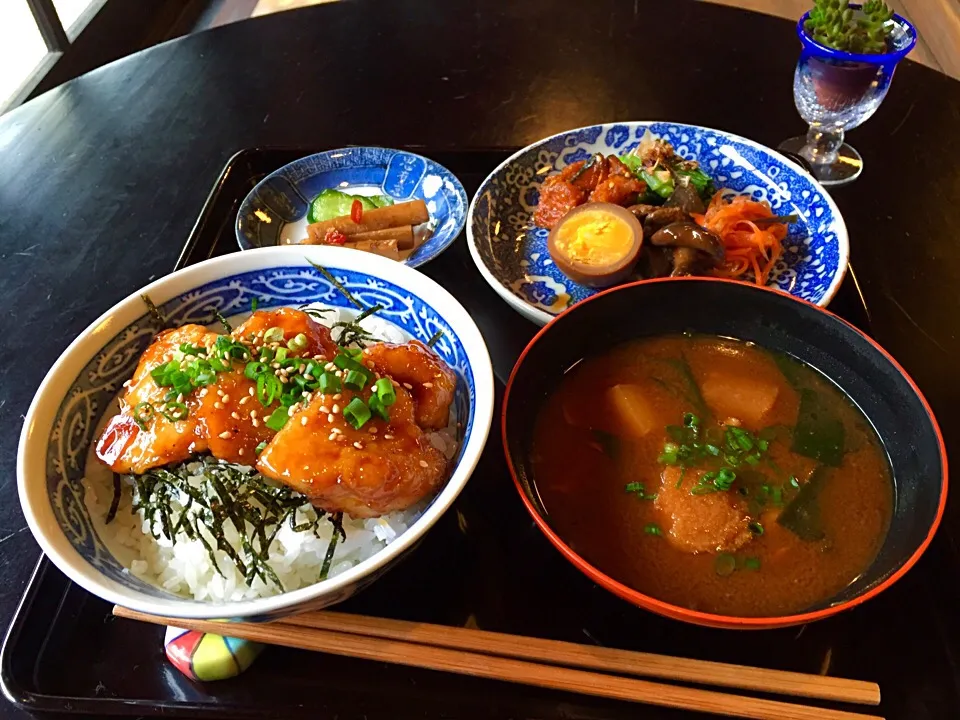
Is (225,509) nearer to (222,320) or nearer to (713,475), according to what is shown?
(222,320)

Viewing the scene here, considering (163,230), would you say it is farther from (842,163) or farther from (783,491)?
(842,163)

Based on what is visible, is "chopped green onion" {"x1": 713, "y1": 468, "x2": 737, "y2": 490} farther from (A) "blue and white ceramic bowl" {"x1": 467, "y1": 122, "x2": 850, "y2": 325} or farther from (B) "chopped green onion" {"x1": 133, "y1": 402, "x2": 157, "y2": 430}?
(B) "chopped green onion" {"x1": 133, "y1": 402, "x2": 157, "y2": 430}

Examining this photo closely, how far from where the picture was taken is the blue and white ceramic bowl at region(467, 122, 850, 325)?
201cm

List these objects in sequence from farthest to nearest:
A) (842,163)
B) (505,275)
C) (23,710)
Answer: (842,163) < (505,275) < (23,710)

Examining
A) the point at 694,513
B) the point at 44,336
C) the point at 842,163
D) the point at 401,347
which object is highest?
the point at 401,347

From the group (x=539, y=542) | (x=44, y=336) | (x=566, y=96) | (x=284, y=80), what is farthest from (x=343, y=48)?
(x=539, y=542)

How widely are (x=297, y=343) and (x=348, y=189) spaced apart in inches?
47.6

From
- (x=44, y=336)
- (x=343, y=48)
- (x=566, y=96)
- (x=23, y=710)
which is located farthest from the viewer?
(x=343, y=48)

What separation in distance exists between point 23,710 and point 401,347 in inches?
36.5

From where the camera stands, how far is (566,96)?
8.89 feet

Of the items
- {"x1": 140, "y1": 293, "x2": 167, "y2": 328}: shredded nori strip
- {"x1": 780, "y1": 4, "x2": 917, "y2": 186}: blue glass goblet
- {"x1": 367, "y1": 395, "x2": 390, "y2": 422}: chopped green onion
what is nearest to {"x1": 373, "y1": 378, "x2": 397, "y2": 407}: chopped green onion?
{"x1": 367, "y1": 395, "x2": 390, "y2": 422}: chopped green onion

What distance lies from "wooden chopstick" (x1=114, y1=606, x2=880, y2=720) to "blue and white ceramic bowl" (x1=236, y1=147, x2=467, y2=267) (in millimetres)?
1170

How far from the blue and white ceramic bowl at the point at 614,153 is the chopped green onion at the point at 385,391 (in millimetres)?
665

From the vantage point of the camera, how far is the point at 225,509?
1303mm
